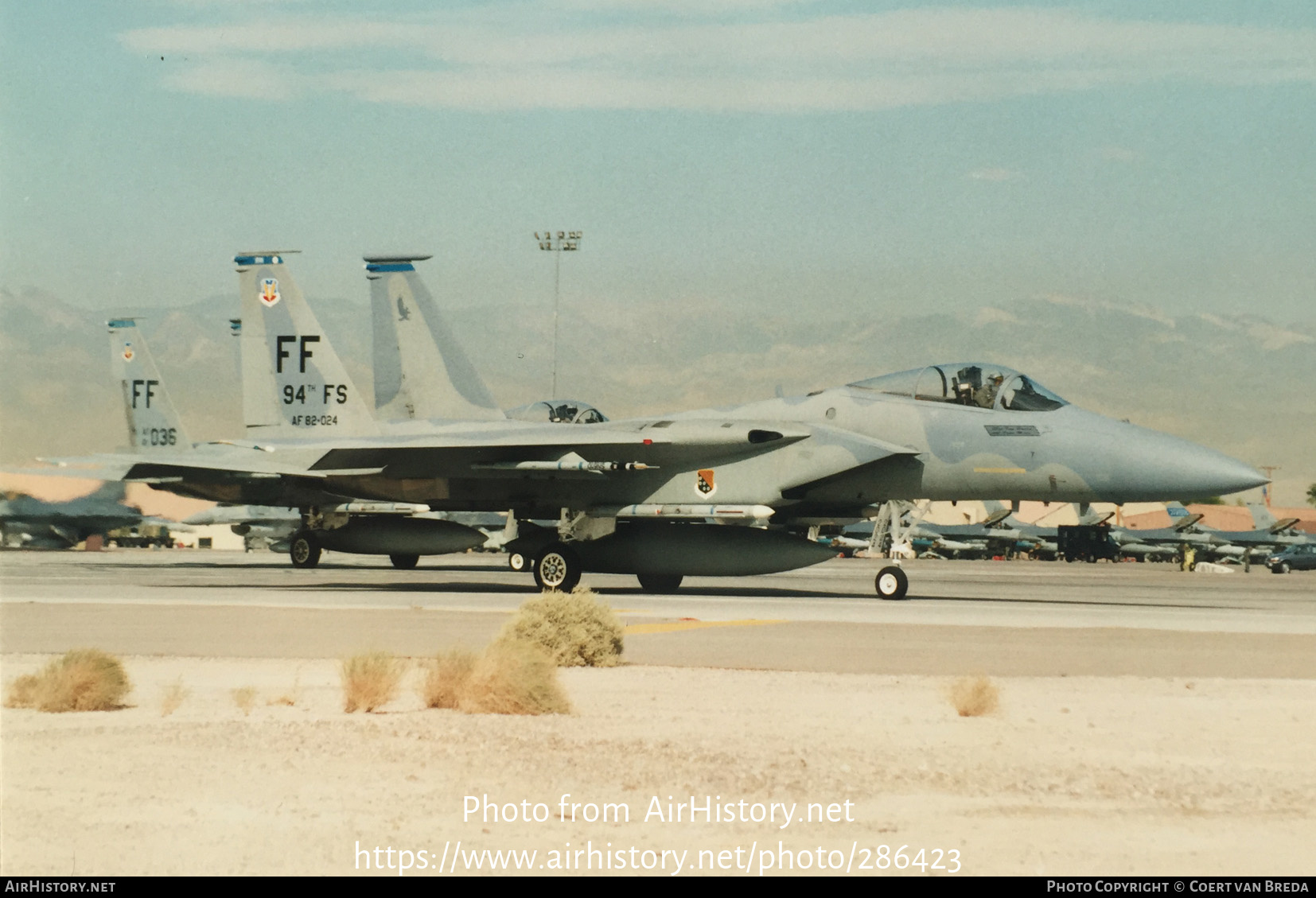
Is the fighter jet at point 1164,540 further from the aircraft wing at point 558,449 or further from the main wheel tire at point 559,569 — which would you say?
the main wheel tire at point 559,569

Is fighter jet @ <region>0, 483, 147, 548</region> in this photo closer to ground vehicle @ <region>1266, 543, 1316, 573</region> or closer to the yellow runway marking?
the yellow runway marking

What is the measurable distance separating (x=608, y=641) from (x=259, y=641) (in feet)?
13.2

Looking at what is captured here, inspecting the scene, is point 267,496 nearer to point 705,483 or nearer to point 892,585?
point 705,483

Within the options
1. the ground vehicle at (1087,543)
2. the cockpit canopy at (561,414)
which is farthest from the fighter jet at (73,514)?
the ground vehicle at (1087,543)

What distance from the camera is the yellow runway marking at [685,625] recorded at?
51.0 ft

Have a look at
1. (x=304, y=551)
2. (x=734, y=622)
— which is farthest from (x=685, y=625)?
(x=304, y=551)

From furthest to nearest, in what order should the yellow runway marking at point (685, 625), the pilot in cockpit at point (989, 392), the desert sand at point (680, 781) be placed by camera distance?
the pilot in cockpit at point (989, 392) < the yellow runway marking at point (685, 625) < the desert sand at point (680, 781)

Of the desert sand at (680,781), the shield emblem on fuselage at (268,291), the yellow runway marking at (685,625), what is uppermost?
the shield emblem on fuselage at (268,291)

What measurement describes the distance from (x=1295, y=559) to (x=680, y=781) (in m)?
59.3

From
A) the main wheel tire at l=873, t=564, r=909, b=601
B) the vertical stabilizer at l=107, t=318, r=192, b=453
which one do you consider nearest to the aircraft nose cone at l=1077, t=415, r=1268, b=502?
the main wheel tire at l=873, t=564, r=909, b=601

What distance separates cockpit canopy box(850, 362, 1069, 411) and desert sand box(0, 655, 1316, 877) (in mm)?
11102

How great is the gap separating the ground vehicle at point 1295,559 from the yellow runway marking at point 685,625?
47597 millimetres

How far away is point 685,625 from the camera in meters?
16.2
